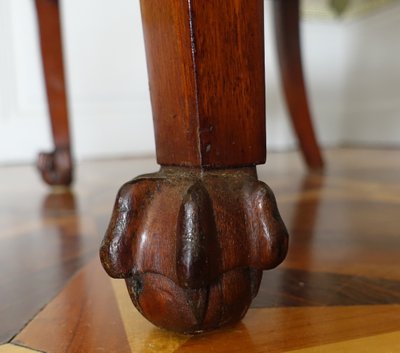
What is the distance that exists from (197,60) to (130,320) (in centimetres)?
15

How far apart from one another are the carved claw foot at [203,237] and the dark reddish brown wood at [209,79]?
0.02 m

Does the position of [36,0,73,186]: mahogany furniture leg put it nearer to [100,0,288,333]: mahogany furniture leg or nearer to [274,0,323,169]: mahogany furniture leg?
[274,0,323,169]: mahogany furniture leg

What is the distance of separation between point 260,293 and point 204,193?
106 mm

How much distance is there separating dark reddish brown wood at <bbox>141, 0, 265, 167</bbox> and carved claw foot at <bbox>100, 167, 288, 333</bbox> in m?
0.02

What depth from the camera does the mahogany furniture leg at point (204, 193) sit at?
0.25 m

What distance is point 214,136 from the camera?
26cm

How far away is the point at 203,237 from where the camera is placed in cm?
24

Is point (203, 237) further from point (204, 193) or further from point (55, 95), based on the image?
point (55, 95)

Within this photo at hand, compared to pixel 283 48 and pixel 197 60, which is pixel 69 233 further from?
pixel 283 48

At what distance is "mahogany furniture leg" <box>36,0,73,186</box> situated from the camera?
885 mm

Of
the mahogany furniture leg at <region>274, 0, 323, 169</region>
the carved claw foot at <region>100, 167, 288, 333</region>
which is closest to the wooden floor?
the carved claw foot at <region>100, 167, 288, 333</region>

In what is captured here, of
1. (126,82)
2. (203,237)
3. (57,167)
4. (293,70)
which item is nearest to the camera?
(203,237)

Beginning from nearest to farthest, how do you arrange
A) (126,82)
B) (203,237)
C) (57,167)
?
(203,237), (57,167), (126,82)

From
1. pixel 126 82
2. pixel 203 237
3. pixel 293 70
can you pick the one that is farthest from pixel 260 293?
pixel 126 82
